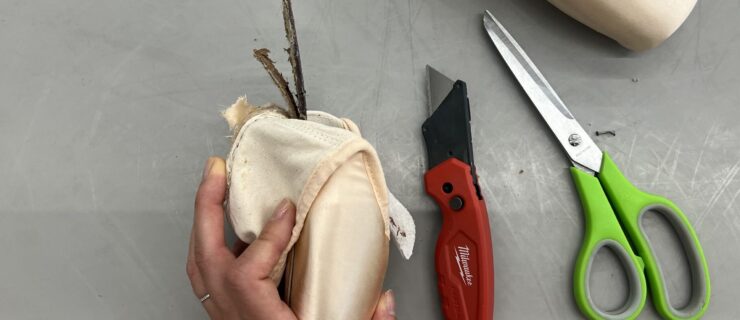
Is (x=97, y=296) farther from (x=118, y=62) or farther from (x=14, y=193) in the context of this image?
(x=118, y=62)

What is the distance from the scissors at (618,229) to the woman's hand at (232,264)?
0.87ft

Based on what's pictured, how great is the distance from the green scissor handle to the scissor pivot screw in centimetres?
4

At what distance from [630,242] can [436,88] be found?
0.30 metres

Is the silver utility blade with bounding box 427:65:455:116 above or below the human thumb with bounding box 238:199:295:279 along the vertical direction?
above

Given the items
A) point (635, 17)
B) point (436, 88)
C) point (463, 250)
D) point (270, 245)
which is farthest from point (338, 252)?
point (635, 17)

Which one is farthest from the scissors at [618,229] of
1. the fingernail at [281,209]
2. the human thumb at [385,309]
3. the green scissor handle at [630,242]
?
the fingernail at [281,209]

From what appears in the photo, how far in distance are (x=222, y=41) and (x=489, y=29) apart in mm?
366

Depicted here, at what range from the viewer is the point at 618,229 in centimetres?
61

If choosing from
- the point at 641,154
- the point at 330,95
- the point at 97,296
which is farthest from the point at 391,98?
the point at 97,296

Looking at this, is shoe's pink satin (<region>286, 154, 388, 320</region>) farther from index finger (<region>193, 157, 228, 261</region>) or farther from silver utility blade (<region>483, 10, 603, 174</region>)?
silver utility blade (<region>483, 10, 603, 174</region>)

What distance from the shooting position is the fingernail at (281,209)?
0.47 m

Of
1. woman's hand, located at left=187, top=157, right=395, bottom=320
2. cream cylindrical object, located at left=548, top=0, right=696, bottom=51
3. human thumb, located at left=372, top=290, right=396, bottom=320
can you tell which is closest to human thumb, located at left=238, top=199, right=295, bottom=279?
woman's hand, located at left=187, top=157, right=395, bottom=320

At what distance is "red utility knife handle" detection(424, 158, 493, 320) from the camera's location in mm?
587

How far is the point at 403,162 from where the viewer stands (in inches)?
26.4
